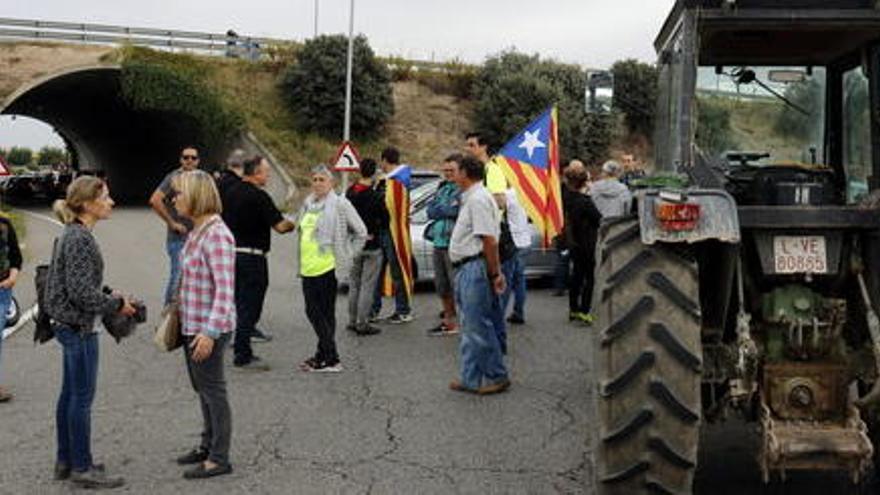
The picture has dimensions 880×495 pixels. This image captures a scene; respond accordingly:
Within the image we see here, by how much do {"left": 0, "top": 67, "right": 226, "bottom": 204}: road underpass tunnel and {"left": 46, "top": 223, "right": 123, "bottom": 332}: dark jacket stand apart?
31.1 m

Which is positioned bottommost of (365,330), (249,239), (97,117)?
(365,330)

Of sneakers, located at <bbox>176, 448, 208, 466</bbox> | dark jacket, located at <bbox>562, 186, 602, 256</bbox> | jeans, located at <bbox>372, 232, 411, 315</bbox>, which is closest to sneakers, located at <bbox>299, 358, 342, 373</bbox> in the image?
jeans, located at <bbox>372, 232, 411, 315</bbox>

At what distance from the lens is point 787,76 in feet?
20.2

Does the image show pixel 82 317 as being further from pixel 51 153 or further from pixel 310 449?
pixel 51 153

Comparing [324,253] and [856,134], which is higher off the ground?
[856,134]

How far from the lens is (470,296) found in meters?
7.70

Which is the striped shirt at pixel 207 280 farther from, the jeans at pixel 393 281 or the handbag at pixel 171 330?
the jeans at pixel 393 281

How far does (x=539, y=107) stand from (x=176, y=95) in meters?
12.2

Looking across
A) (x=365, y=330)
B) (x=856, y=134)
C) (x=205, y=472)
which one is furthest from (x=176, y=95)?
(x=856, y=134)

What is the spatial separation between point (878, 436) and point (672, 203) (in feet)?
5.77

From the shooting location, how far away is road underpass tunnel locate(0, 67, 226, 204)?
37.7 meters

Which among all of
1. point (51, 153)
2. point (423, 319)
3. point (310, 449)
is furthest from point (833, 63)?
point (51, 153)

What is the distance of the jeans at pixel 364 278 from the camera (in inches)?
409

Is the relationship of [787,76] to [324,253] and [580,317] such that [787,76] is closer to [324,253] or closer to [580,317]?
[324,253]
